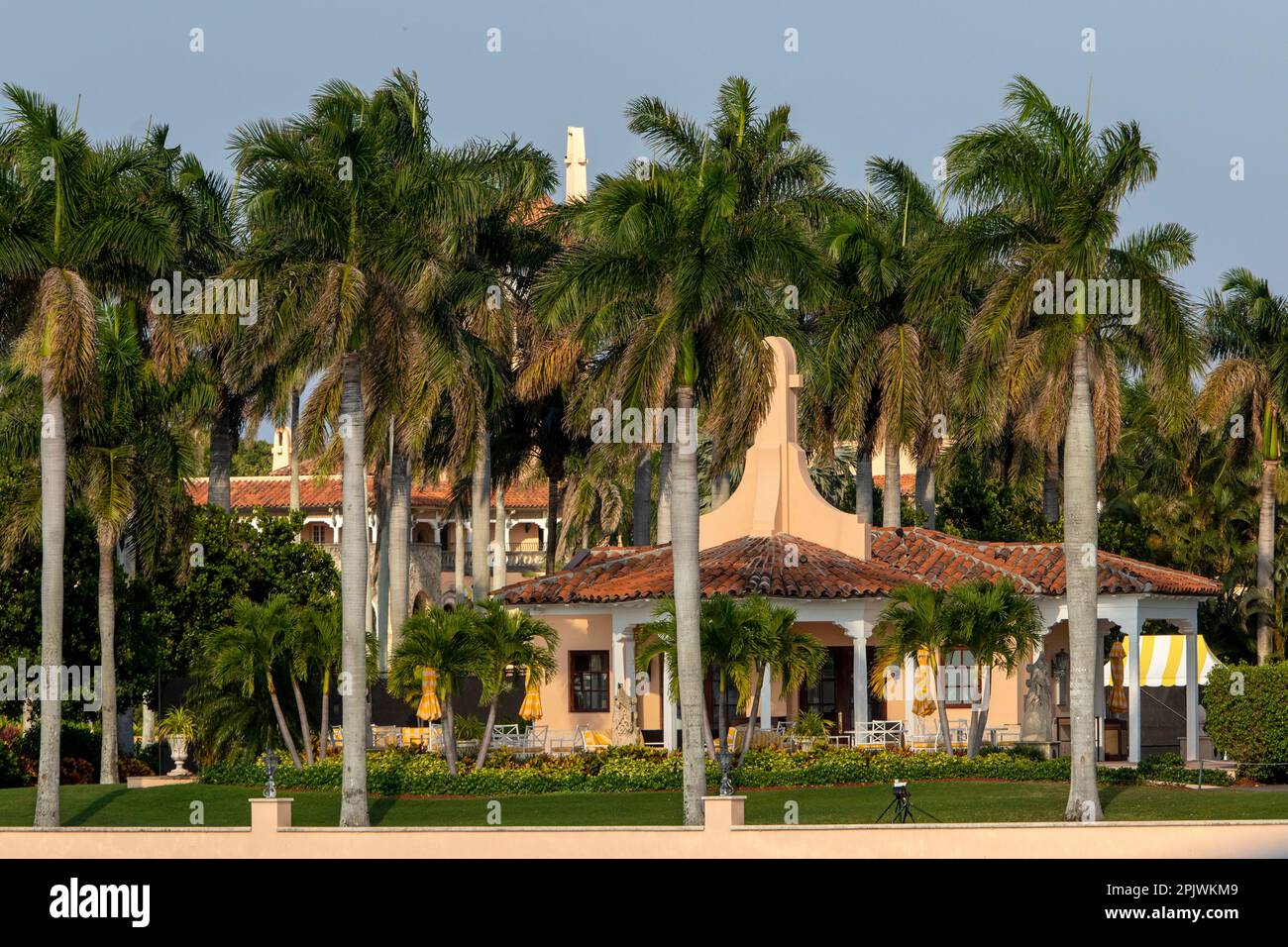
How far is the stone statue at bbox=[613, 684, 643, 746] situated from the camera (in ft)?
141

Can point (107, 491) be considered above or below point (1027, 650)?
above

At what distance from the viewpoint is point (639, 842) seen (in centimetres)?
3108

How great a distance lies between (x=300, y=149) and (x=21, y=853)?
1292 cm

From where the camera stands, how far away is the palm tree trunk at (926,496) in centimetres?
5684

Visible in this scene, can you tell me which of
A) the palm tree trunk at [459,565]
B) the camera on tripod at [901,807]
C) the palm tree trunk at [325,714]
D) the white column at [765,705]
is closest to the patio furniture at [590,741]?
the white column at [765,705]

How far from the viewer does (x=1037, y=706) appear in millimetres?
45750

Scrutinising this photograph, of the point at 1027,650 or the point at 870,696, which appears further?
the point at 870,696

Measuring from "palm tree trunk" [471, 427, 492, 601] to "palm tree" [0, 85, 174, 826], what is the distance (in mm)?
11632

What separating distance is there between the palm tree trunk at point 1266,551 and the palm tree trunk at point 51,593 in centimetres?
2934

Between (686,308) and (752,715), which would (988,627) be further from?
(686,308)

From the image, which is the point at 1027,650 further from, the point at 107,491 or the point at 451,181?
the point at 107,491

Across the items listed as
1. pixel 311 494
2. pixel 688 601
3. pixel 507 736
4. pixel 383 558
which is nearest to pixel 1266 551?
pixel 507 736
